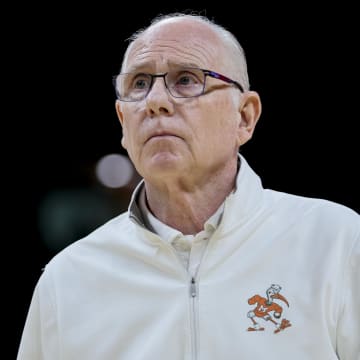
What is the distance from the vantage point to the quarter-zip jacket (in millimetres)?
1973

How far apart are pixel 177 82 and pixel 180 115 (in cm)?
13

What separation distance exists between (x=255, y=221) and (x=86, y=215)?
427cm

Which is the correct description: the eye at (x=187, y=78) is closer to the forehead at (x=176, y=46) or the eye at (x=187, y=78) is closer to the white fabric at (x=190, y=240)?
the forehead at (x=176, y=46)

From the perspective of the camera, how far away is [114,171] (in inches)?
269

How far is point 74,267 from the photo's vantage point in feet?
7.72

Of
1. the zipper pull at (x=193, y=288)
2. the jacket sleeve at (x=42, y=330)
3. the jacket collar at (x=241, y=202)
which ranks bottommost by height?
the jacket sleeve at (x=42, y=330)

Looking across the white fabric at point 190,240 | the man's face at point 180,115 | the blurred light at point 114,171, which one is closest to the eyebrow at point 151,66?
the man's face at point 180,115

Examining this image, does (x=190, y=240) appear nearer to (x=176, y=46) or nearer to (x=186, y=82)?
(x=186, y=82)

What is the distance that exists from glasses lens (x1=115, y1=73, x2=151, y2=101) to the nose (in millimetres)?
78

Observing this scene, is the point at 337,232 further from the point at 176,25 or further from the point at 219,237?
the point at 176,25

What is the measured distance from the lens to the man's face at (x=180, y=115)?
2152 mm

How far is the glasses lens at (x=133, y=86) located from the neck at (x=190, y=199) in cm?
28

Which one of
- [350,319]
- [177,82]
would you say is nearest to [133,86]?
[177,82]

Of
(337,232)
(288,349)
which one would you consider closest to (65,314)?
(288,349)
